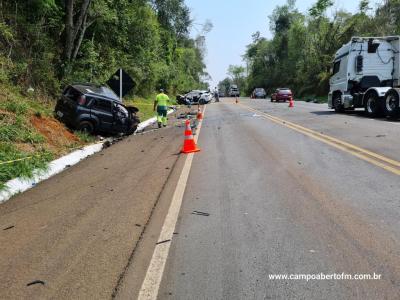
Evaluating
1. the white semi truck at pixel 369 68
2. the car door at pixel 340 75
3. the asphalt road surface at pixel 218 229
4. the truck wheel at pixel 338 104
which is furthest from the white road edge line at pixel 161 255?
the truck wheel at pixel 338 104

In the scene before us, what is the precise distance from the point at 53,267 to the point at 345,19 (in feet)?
220

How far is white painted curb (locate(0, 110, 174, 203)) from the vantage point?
25.2ft

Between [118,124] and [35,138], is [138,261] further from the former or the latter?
[118,124]

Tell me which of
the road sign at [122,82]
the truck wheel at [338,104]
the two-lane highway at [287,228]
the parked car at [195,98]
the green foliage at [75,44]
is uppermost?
the green foliage at [75,44]

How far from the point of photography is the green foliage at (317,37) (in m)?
54.1

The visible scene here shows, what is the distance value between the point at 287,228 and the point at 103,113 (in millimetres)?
11365

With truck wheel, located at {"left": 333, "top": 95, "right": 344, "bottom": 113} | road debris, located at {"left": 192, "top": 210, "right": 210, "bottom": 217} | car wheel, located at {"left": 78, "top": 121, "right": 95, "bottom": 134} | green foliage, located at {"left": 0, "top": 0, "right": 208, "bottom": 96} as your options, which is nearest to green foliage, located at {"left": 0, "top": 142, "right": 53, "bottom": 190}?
road debris, located at {"left": 192, "top": 210, "right": 210, "bottom": 217}

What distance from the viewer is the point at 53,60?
22172 mm

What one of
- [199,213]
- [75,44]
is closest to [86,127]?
[199,213]

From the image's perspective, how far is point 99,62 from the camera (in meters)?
28.2

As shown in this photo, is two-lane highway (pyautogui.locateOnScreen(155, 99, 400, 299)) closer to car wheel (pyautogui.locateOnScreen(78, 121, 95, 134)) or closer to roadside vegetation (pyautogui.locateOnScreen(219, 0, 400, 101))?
car wheel (pyautogui.locateOnScreen(78, 121, 95, 134))

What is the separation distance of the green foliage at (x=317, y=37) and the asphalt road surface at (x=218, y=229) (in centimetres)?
4795

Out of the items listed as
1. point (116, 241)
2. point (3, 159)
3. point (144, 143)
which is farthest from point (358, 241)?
point (144, 143)

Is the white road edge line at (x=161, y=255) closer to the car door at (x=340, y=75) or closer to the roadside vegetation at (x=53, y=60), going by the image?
the roadside vegetation at (x=53, y=60)
